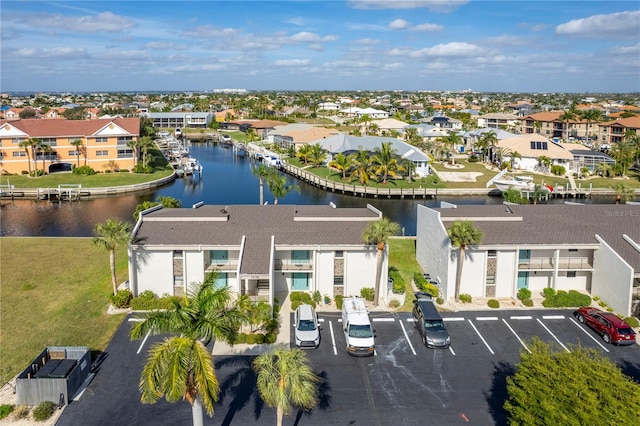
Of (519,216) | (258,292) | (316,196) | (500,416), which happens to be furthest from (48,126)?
(500,416)

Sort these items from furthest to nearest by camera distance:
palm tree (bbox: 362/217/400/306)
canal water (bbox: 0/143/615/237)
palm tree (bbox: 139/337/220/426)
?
canal water (bbox: 0/143/615/237) → palm tree (bbox: 362/217/400/306) → palm tree (bbox: 139/337/220/426)

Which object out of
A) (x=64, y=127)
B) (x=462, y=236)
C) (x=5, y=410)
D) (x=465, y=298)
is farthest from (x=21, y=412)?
(x=64, y=127)

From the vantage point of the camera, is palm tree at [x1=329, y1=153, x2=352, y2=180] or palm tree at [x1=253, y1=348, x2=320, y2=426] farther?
palm tree at [x1=329, y1=153, x2=352, y2=180]

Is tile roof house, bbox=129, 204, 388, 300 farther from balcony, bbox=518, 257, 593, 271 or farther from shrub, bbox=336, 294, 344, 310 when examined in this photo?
balcony, bbox=518, 257, 593, 271

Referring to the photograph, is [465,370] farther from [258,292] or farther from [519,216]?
[519,216]

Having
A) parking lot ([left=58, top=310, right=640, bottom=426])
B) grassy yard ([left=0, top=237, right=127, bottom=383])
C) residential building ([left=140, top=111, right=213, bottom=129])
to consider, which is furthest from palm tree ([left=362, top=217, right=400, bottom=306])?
residential building ([left=140, top=111, right=213, bottom=129])

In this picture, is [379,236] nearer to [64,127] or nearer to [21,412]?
[21,412]
